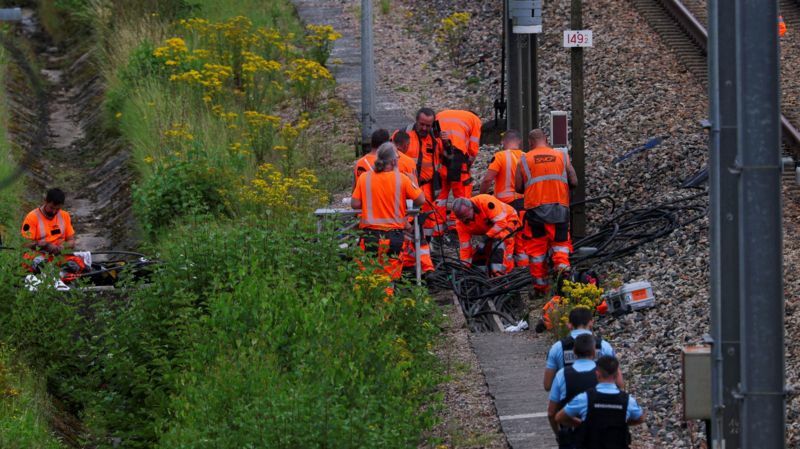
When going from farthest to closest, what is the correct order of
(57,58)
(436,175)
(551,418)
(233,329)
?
(57,58) → (436,175) → (233,329) → (551,418)

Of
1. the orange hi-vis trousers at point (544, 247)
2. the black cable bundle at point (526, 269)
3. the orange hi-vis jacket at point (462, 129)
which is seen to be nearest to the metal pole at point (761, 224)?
the orange hi-vis trousers at point (544, 247)

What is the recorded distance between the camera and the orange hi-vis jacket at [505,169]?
14289mm

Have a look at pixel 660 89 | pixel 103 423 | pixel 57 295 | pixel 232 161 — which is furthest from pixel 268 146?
pixel 103 423

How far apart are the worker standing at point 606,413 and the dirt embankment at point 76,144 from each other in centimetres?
1118

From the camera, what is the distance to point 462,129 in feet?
49.6

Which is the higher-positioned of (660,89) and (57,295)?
(660,89)

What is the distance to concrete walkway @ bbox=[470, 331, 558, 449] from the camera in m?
9.87

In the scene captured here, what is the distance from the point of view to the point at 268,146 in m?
18.7

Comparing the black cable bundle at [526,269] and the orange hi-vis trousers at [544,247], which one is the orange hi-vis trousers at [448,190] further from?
the orange hi-vis trousers at [544,247]

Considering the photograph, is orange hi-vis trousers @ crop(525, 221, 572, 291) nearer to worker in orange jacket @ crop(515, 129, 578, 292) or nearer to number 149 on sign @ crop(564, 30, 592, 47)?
worker in orange jacket @ crop(515, 129, 578, 292)

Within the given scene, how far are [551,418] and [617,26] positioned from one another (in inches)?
542

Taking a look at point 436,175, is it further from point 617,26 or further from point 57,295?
point 617,26

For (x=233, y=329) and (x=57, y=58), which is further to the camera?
(x=57, y=58)

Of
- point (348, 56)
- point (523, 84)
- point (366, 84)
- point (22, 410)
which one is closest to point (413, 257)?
point (523, 84)
